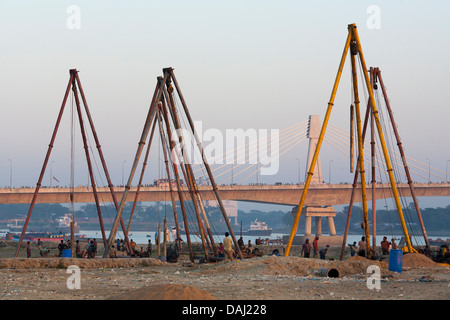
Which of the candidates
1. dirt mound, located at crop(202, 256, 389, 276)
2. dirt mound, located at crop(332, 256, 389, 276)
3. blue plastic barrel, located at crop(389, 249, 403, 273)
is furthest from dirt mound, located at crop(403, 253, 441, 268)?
blue plastic barrel, located at crop(389, 249, 403, 273)

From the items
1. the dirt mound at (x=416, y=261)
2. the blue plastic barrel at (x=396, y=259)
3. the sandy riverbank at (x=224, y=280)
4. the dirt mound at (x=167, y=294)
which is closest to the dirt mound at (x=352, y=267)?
the sandy riverbank at (x=224, y=280)

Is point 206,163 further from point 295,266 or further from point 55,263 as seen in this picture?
point 55,263

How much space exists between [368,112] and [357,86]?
16.3 ft

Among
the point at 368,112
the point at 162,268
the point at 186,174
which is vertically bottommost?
the point at 162,268

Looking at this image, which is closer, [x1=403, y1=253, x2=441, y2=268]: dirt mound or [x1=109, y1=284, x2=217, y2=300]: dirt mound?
[x1=109, y1=284, x2=217, y2=300]: dirt mound

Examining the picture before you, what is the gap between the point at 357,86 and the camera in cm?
2789

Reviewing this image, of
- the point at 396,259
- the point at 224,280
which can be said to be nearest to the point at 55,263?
the point at 224,280

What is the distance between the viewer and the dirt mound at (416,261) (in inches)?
1037

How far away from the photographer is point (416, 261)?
87.2 ft

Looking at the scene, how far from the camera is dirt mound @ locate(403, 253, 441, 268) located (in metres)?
26.3

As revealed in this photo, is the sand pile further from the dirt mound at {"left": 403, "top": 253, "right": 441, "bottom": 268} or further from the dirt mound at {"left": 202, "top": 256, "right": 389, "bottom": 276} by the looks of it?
the dirt mound at {"left": 403, "top": 253, "right": 441, "bottom": 268}

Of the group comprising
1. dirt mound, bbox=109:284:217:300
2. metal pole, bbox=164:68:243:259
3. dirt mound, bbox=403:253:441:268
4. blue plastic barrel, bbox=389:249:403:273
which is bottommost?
dirt mound, bbox=403:253:441:268

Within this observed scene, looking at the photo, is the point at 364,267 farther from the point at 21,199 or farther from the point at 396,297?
the point at 21,199

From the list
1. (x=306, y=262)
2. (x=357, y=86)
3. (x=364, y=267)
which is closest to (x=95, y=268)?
(x=306, y=262)
